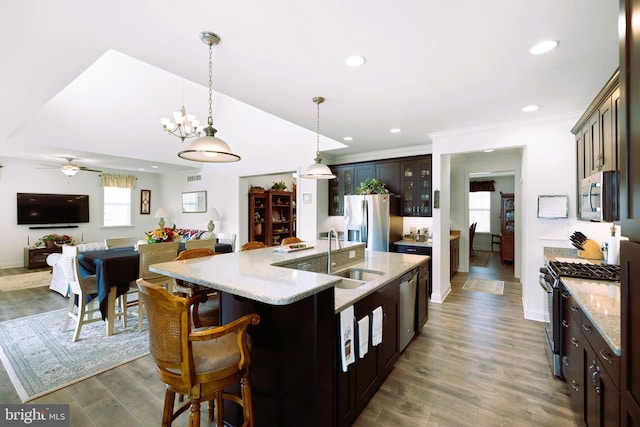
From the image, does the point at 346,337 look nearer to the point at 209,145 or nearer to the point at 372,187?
the point at 209,145

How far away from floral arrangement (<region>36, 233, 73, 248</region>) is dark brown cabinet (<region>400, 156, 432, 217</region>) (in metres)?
8.46

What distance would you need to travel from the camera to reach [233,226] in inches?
280

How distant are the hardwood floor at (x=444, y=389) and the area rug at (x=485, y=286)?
1.58 metres

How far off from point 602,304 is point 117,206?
10548mm

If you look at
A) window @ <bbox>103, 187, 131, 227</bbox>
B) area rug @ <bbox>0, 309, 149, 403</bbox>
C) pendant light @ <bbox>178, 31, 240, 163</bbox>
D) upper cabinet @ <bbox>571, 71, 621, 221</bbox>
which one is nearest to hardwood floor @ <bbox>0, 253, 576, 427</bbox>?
area rug @ <bbox>0, 309, 149, 403</bbox>

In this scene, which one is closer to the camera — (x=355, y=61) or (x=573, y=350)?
(x=573, y=350)

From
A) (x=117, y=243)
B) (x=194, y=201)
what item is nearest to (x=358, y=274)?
(x=117, y=243)

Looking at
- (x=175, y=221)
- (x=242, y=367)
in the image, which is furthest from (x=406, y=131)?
(x=175, y=221)

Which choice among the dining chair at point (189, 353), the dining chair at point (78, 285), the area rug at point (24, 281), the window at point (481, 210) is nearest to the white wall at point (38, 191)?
the area rug at point (24, 281)

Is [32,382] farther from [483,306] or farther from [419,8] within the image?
[483,306]

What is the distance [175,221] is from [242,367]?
27.6 ft

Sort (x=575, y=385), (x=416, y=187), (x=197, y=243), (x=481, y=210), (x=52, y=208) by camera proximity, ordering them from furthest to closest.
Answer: (x=481, y=210)
(x=52, y=208)
(x=416, y=187)
(x=197, y=243)
(x=575, y=385)

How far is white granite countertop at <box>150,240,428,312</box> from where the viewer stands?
138 cm

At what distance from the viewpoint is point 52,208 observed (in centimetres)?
743
